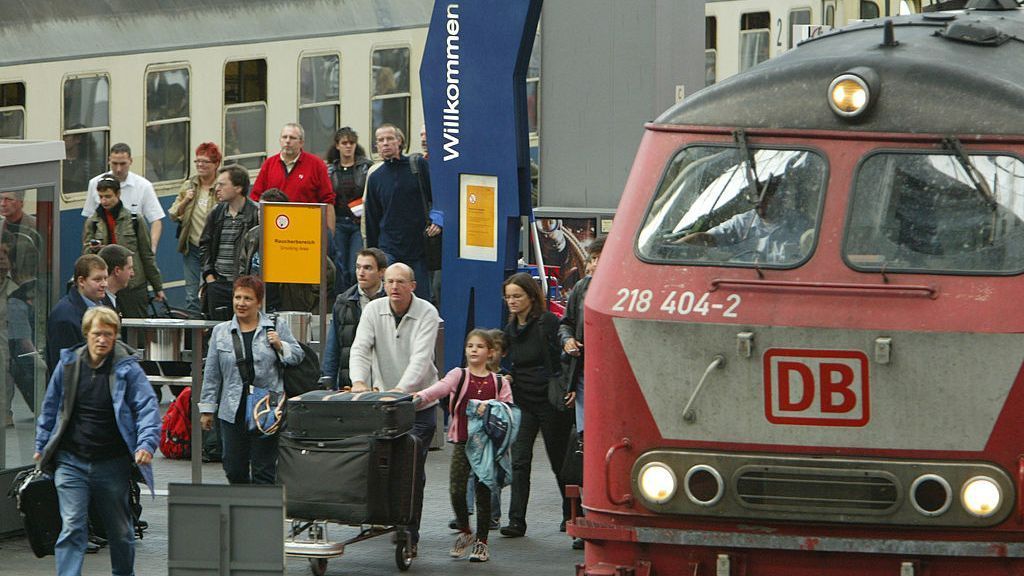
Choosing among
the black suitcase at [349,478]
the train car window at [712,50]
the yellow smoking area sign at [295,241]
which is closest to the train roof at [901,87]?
the black suitcase at [349,478]

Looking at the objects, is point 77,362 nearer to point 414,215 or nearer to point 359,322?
point 359,322

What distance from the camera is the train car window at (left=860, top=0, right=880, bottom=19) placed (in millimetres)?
24391

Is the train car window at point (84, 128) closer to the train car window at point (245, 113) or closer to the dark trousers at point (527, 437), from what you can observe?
the train car window at point (245, 113)

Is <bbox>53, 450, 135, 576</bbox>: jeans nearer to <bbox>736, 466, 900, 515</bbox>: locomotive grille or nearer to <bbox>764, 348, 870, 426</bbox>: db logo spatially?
<bbox>736, 466, 900, 515</bbox>: locomotive grille

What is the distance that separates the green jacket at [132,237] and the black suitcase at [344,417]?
5809 mm

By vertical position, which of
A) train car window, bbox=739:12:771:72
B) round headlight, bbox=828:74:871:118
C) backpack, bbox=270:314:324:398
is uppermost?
train car window, bbox=739:12:771:72

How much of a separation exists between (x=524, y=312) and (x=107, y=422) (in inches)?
119

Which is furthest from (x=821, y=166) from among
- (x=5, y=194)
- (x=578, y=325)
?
(x=5, y=194)

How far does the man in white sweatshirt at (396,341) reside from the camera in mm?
11914

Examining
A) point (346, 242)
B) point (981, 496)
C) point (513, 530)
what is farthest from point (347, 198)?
point (981, 496)

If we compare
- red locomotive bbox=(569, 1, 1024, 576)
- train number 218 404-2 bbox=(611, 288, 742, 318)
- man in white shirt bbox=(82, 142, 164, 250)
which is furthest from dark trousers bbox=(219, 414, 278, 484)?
man in white shirt bbox=(82, 142, 164, 250)

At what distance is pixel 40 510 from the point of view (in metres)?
10.7

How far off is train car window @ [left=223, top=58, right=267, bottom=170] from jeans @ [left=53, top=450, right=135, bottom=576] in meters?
10.2

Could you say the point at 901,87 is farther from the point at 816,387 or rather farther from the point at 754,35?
the point at 754,35
